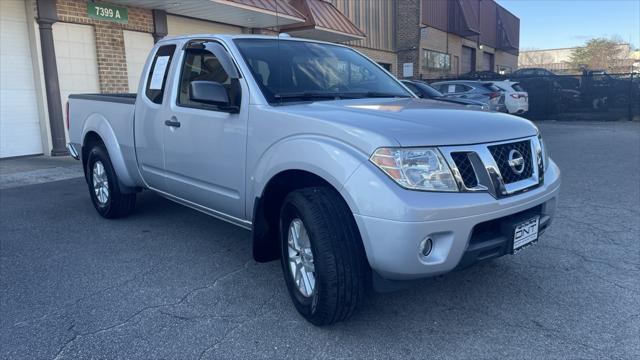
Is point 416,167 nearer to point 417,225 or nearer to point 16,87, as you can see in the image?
point 417,225

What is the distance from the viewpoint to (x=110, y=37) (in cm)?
1134

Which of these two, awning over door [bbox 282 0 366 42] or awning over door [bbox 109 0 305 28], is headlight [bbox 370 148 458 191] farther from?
awning over door [bbox 282 0 366 42]

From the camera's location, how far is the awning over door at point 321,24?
15180 millimetres

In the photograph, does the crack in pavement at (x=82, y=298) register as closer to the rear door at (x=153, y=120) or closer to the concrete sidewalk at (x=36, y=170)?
the rear door at (x=153, y=120)

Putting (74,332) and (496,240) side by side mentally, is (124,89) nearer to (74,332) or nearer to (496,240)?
(74,332)

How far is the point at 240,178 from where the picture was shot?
365 centimetres

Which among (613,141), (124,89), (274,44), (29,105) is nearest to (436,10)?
(613,141)

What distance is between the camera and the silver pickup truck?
2699mm

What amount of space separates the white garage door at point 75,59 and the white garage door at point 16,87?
55 cm

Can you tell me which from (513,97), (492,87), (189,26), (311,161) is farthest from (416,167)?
(513,97)

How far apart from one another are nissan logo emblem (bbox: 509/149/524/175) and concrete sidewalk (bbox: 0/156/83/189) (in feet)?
24.1

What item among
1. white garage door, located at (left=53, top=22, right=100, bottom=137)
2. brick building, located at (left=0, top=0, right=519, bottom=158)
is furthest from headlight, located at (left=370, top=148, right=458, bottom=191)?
white garage door, located at (left=53, top=22, right=100, bottom=137)

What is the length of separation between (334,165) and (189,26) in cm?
1170

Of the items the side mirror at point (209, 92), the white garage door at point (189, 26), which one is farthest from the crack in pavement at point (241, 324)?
the white garage door at point (189, 26)
